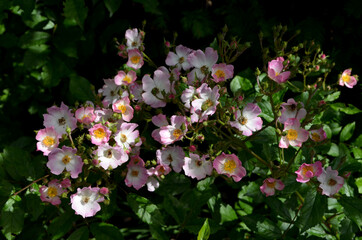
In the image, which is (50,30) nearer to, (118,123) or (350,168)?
(118,123)

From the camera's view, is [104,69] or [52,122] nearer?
[52,122]

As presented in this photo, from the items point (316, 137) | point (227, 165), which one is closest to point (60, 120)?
point (227, 165)

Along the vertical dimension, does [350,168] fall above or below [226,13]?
below

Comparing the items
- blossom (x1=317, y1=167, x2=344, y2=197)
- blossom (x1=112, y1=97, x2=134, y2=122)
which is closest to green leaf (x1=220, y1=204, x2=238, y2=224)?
blossom (x1=317, y1=167, x2=344, y2=197)

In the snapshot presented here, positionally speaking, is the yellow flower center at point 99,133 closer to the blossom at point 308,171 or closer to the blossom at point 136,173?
the blossom at point 136,173

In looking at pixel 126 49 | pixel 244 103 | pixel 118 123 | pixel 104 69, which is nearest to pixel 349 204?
pixel 244 103

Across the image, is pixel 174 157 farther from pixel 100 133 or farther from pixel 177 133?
pixel 100 133

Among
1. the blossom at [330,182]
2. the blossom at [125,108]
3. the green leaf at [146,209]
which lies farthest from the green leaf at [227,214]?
the blossom at [125,108]
